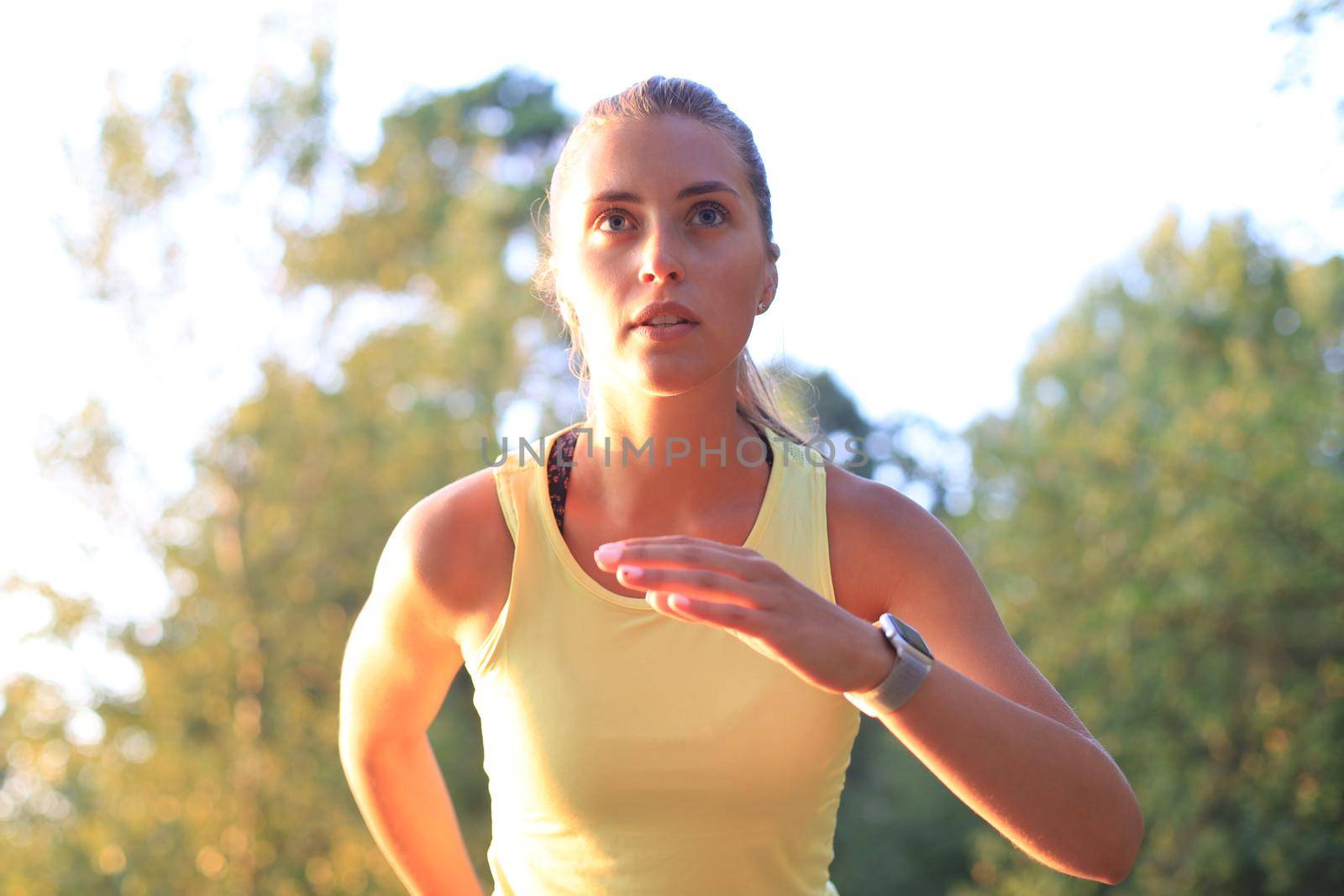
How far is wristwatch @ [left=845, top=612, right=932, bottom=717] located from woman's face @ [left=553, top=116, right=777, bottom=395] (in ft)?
1.72

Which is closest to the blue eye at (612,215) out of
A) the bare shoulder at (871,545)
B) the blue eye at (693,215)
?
the blue eye at (693,215)

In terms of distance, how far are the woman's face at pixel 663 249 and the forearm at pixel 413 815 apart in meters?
0.83

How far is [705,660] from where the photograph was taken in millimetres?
1807

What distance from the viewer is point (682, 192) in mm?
1850

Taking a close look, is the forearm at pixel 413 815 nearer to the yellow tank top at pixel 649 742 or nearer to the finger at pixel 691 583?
the yellow tank top at pixel 649 742

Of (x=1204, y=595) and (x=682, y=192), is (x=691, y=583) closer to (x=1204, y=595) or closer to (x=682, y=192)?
(x=682, y=192)

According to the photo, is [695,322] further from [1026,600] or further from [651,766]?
[1026,600]

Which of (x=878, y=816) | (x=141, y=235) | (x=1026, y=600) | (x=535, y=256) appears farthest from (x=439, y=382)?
(x=535, y=256)

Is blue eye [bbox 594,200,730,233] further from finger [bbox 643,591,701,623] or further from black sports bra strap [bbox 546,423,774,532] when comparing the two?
finger [bbox 643,591,701,623]

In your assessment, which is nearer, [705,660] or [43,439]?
[705,660]

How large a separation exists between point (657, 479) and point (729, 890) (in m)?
0.63

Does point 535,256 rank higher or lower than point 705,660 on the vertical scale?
higher

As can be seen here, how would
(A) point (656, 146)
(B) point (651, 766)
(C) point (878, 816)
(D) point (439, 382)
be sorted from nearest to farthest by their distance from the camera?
(B) point (651, 766), (A) point (656, 146), (D) point (439, 382), (C) point (878, 816)

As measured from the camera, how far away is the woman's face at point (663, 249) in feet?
5.94
